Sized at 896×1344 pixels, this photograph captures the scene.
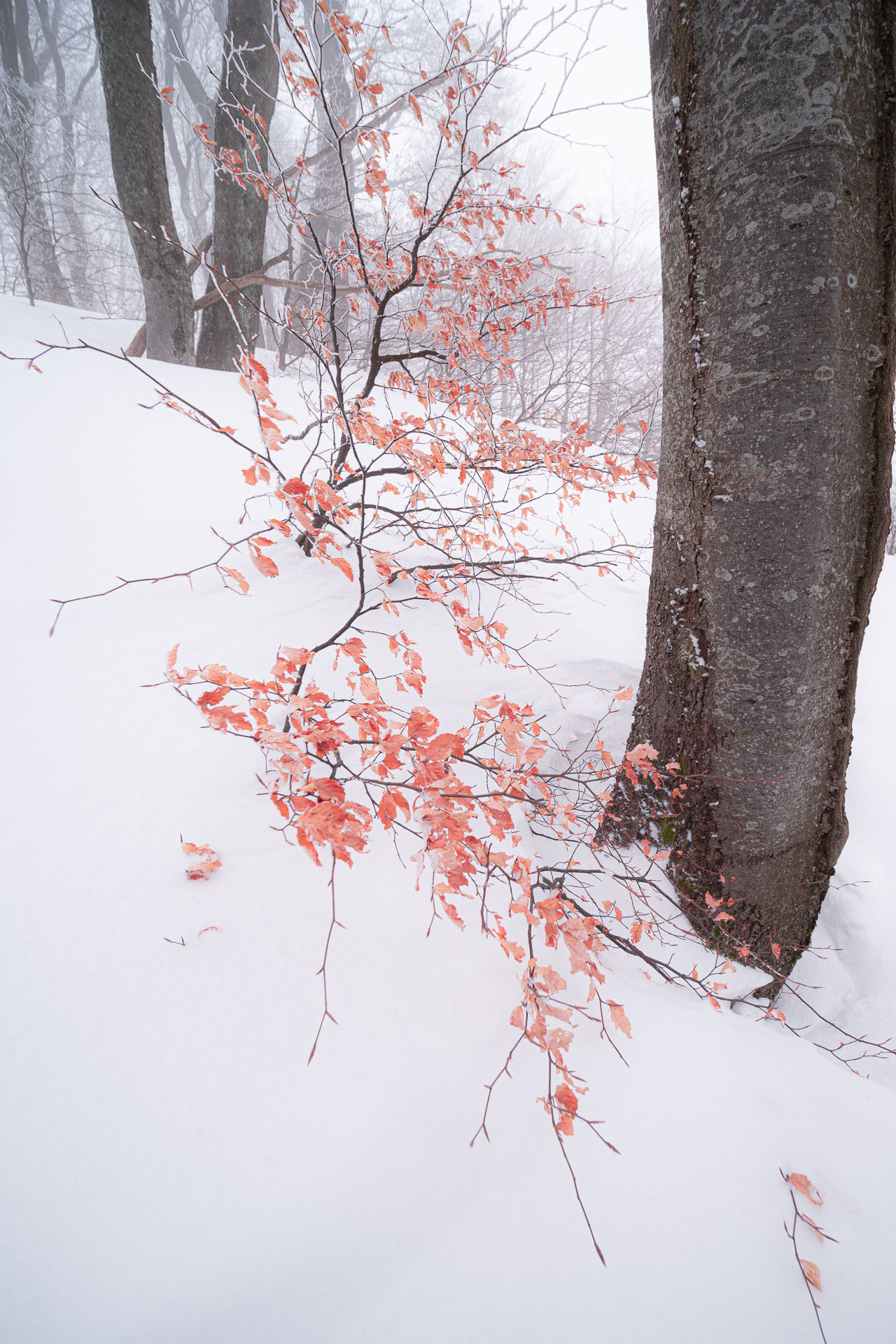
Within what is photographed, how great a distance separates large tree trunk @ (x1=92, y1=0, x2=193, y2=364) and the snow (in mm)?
4513

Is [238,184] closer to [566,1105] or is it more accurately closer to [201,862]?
[201,862]

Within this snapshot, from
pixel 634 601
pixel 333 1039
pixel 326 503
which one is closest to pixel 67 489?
pixel 326 503

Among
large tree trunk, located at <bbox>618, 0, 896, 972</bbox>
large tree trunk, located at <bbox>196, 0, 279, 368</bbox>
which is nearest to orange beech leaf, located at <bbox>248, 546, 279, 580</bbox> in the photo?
large tree trunk, located at <bbox>618, 0, 896, 972</bbox>

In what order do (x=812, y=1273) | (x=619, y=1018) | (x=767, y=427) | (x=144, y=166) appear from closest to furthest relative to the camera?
(x=812, y=1273), (x=619, y=1018), (x=767, y=427), (x=144, y=166)

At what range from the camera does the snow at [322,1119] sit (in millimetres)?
735

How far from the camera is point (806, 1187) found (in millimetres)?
909

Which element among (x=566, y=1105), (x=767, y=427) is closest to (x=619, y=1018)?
(x=566, y=1105)

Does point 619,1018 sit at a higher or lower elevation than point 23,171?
lower

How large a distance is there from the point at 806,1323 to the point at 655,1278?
0.75 ft

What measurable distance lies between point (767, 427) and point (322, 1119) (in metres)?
1.53

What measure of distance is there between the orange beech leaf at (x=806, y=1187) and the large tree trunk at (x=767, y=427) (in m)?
0.58

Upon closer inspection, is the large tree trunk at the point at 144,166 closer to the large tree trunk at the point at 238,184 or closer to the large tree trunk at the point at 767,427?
the large tree trunk at the point at 238,184

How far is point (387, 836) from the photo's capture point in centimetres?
140

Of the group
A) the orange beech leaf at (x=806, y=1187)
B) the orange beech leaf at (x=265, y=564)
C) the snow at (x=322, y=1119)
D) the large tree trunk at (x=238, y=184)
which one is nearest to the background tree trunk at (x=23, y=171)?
the large tree trunk at (x=238, y=184)
